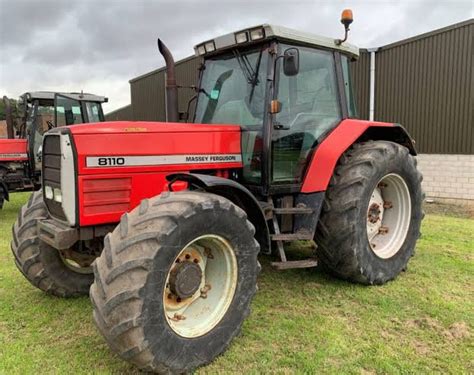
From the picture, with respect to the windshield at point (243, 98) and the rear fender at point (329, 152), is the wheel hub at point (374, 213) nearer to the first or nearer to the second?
the rear fender at point (329, 152)

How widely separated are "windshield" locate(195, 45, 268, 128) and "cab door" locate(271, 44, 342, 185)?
176 millimetres

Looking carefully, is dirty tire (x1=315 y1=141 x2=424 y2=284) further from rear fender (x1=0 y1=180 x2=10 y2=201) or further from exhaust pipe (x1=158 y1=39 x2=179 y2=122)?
rear fender (x1=0 y1=180 x2=10 y2=201)

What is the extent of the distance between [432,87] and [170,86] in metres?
8.22

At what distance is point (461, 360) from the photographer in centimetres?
286

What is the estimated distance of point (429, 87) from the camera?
10.2 meters

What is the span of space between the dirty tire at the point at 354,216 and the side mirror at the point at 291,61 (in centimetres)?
101

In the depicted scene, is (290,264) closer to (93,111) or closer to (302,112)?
(302,112)

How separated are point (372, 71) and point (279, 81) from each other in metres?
8.27

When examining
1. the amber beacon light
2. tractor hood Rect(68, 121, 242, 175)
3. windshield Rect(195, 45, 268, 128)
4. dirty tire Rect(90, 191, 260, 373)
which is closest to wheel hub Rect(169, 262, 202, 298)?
dirty tire Rect(90, 191, 260, 373)

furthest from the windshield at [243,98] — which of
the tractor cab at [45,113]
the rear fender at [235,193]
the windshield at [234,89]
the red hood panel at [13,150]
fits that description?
the red hood panel at [13,150]

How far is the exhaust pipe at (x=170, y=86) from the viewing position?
3.64m

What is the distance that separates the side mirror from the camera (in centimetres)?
349

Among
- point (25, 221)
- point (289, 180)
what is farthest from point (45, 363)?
point (289, 180)

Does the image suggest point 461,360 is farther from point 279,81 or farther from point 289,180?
point 279,81
